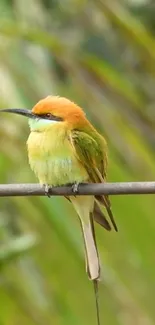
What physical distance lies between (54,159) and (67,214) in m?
0.23

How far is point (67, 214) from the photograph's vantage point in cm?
133

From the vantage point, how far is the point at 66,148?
1107mm

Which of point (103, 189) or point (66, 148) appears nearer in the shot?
point (103, 189)

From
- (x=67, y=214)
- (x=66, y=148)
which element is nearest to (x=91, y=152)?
(x=66, y=148)

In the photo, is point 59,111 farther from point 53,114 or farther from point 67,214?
point 67,214

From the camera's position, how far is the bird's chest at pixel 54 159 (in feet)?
3.62

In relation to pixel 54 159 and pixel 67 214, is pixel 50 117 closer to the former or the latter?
pixel 54 159

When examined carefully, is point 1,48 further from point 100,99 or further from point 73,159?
point 73,159

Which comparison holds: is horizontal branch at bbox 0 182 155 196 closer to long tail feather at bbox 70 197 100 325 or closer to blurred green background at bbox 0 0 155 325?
long tail feather at bbox 70 197 100 325

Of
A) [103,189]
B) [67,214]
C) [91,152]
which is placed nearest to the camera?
[103,189]

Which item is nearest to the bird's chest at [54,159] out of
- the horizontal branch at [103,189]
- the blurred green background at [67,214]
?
the blurred green background at [67,214]

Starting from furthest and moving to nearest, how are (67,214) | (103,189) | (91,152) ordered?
(67,214)
(91,152)
(103,189)

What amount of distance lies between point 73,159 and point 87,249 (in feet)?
0.38

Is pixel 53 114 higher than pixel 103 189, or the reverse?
pixel 53 114
